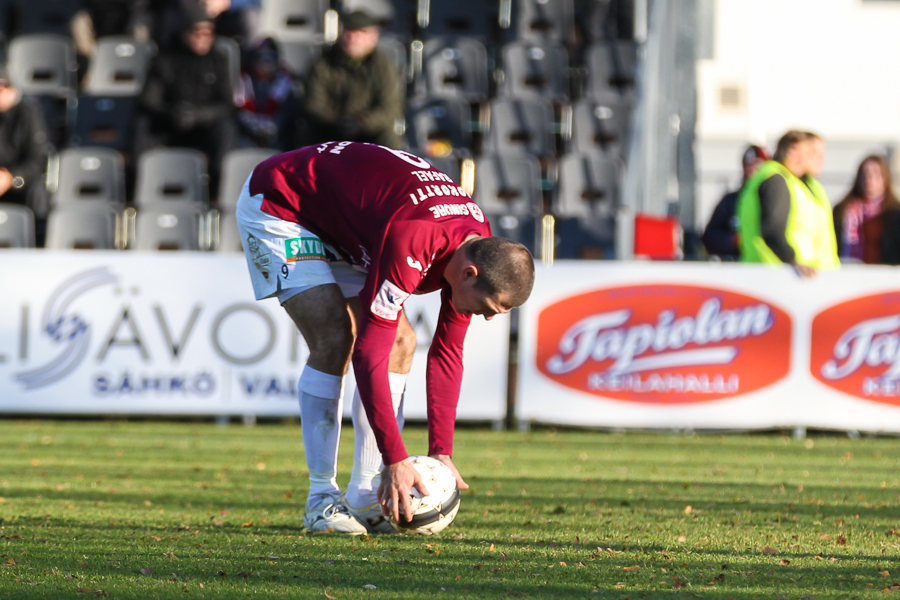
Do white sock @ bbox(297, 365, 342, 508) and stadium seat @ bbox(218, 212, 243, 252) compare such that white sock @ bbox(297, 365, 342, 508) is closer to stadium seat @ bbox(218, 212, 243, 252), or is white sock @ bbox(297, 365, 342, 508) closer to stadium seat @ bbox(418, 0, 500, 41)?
stadium seat @ bbox(218, 212, 243, 252)

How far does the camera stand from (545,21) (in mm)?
15031

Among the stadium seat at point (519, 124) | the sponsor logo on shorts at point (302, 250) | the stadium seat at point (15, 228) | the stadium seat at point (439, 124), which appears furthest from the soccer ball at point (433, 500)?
the stadium seat at point (519, 124)

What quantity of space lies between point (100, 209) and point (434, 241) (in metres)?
8.45

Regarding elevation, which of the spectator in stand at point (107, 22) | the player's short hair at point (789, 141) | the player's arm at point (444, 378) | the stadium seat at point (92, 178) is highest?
the spectator in stand at point (107, 22)

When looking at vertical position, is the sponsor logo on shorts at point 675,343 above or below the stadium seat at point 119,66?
below

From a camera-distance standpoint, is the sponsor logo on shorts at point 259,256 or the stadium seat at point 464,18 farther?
the stadium seat at point 464,18

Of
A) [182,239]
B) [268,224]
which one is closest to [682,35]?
[182,239]

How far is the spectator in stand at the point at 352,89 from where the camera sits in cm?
1218

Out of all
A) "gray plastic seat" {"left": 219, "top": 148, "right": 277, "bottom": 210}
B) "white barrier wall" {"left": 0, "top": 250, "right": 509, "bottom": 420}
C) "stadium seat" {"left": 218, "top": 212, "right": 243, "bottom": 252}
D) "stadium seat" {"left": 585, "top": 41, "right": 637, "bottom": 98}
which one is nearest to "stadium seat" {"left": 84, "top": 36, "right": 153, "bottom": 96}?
"gray plastic seat" {"left": 219, "top": 148, "right": 277, "bottom": 210}

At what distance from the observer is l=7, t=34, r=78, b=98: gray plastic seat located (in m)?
14.5

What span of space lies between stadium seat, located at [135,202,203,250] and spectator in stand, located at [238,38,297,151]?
60.6 inches

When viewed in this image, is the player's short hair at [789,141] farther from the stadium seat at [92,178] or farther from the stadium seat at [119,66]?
the stadium seat at [119,66]

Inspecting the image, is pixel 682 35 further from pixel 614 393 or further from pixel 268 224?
pixel 268 224

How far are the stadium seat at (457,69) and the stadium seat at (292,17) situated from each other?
5.63ft
